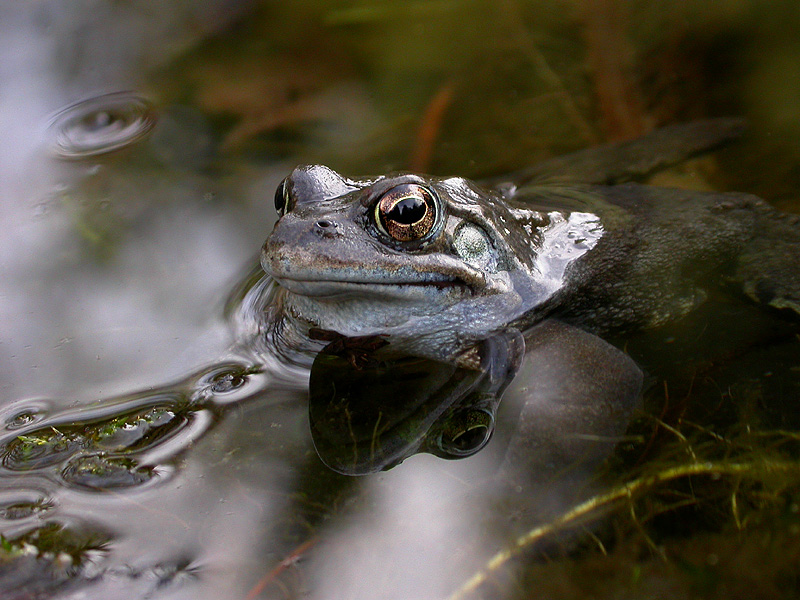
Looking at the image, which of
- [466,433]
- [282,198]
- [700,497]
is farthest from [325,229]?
[700,497]

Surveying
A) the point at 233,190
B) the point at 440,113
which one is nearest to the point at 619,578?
the point at 233,190

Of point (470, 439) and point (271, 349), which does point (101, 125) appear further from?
point (470, 439)

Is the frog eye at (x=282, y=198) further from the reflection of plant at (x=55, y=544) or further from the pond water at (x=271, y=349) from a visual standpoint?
the reflection of plant at (x=55, y=544)

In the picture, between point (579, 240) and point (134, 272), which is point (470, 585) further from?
point (134, 272)

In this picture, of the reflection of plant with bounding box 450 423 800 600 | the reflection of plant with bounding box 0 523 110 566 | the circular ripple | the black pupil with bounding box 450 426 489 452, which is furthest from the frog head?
the circular ripple

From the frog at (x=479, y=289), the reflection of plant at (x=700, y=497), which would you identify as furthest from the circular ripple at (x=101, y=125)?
the reflection of plant at (x=700, y=497)

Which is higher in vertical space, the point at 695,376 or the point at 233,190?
the point at 233,190

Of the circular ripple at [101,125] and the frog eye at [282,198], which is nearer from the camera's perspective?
the frog eye at [282,198]

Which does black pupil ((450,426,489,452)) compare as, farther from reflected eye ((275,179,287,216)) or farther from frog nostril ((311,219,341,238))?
reflected eye ((275,179,287,216))
